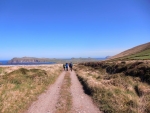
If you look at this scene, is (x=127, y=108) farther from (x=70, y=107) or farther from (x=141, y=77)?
(x=141, y=77)

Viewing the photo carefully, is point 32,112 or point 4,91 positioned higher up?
point 4,91

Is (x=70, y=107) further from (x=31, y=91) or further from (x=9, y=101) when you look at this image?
(x=31, y=91)

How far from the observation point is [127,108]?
8.59m

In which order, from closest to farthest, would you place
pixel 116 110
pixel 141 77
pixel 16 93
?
1. pixel 116 110
2. pixel 16 93
3. pixel 141 77

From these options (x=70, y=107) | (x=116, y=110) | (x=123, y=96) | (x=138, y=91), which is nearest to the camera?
(x=116, y=110)

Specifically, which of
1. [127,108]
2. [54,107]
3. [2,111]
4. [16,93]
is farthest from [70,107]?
[16,93]

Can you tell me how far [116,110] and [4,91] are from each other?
9.25 m

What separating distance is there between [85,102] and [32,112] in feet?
13.1

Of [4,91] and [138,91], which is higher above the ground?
[4,91]

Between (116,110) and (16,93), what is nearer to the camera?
(116,110)

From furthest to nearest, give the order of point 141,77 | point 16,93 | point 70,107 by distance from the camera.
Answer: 1. point 141,77
2. point 16,93
3. point 70,107

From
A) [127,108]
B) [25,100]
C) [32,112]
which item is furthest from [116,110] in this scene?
[25,100]

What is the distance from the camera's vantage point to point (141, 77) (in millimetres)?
17391

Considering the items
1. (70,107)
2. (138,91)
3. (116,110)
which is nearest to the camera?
(116,110)
